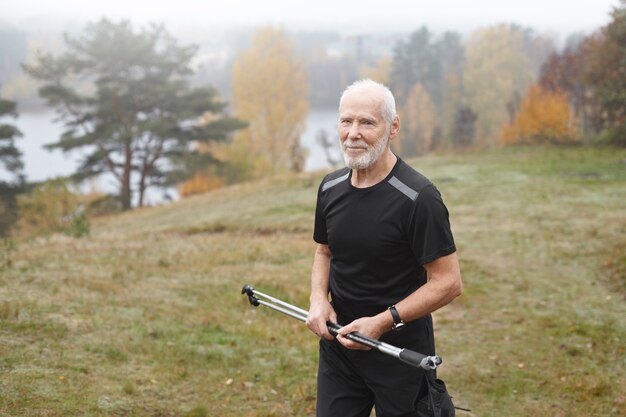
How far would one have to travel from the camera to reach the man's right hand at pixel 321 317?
11.8ft

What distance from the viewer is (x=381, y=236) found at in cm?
334

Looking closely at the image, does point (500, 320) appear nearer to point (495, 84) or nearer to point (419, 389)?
point (419, 389)

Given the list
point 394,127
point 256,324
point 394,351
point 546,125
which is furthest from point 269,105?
point 394,351

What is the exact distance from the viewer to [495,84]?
237 ft

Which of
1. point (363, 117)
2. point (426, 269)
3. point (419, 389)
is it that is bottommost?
point (419, 389)

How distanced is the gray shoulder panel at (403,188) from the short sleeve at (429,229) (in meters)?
0.03

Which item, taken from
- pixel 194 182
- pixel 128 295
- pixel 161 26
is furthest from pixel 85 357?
pixel 194 182

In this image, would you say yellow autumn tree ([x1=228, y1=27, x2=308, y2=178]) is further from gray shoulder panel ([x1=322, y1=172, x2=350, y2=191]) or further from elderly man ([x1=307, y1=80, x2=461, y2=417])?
elderly man ([x1=307, y1=80, x2=461, y2=417])

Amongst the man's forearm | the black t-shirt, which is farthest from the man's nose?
the man's forearm

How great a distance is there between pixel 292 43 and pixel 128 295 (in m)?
52.3

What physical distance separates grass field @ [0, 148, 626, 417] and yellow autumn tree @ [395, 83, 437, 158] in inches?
2272

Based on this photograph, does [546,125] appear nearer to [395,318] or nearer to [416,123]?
[416,123]

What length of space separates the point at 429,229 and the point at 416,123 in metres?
73.7

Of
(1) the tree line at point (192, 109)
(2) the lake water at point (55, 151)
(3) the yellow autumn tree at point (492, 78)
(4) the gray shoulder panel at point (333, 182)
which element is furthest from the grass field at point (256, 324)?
(3) the yellow autumn tree at point (492, 78)
